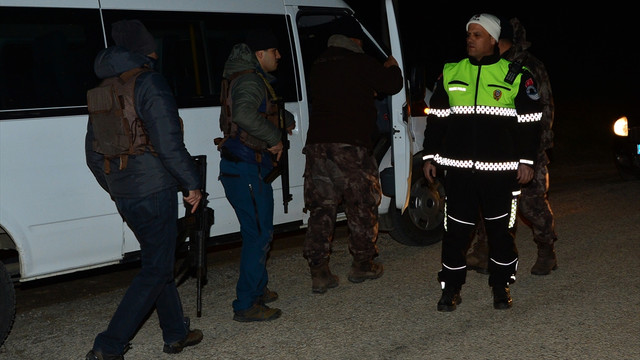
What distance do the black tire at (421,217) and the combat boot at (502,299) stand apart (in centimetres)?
182

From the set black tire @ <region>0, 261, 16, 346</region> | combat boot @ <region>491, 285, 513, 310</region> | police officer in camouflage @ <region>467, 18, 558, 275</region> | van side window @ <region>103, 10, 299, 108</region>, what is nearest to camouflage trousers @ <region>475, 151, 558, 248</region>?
Result: police officer in camouflage @ <region>467, 18, 558, 275</region>

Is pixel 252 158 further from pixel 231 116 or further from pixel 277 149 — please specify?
pixel 231 116

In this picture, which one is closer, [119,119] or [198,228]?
[119,119]

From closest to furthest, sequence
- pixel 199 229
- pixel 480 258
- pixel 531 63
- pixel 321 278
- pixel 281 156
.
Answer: pixel 199 229
pixel 281 156
pixel 531 63
pixel 321 278
pixel 480 258

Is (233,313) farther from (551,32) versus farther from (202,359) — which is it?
(551,32)

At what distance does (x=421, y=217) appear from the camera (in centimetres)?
736

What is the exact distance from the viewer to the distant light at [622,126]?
9.44m

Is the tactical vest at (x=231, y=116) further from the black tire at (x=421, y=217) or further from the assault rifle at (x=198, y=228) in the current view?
the black tire at (x=421, y=217)

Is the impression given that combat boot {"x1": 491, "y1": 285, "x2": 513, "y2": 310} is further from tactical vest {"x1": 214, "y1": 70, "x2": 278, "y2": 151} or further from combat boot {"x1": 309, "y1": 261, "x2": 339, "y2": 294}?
tactical vest {"x1": 214, "y1": 70, "x2": 278, "y2": 151}

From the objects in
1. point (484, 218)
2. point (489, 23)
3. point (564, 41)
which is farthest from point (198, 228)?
point (564, 41)

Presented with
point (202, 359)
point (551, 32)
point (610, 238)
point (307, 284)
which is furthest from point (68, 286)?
point (551, 32)

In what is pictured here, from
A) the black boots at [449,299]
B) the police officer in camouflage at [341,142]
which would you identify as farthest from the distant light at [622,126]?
the black boots at [449,299]

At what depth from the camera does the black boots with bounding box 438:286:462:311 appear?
5.48m

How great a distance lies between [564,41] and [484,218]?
91.8 feet
